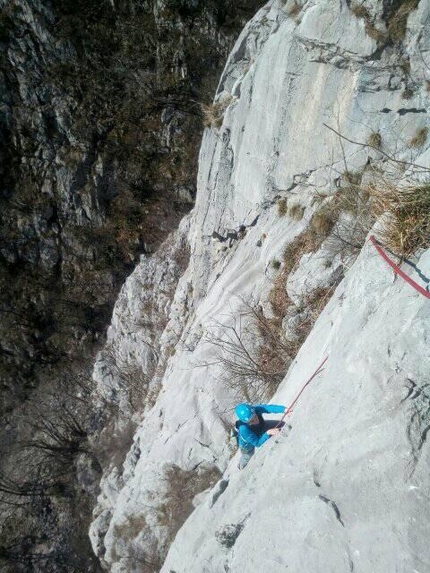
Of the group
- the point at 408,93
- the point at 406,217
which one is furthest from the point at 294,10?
the point at 406,217

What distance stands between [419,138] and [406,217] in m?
3.02

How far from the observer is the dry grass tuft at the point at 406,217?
377cm

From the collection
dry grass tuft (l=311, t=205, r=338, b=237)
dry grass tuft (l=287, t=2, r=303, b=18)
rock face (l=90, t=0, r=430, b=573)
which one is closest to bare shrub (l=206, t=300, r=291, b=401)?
rock face (l=90, t=0, r=430, b=573)

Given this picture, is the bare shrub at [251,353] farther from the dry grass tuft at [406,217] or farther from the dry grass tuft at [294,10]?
the dry grass tuft at [294,10]

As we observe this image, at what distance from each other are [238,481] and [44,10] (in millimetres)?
16638

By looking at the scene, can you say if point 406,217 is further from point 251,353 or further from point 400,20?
point 251,353

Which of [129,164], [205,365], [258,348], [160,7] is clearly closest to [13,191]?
[129,164]

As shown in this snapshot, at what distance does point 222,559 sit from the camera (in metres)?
4.03

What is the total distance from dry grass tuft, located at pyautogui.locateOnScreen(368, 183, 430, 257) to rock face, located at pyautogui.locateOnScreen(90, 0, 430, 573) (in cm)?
31

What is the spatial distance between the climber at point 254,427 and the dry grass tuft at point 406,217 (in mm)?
2648

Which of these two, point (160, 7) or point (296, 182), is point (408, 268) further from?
point (160, 7)

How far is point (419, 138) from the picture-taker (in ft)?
20.1

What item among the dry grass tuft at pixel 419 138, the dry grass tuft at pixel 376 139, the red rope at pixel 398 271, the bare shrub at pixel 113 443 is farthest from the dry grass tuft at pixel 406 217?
the bare shrub at pixel 113 443

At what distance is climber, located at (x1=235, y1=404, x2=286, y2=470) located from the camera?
5.32 meters
